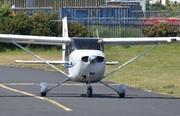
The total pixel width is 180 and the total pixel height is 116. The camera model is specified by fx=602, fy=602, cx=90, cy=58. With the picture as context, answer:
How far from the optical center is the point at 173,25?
39.4 metres

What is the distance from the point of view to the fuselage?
14.2 metres

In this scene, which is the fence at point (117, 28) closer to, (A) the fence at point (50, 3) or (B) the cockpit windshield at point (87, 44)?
Answer: (B) the cockpit windshield at point (87, 44)

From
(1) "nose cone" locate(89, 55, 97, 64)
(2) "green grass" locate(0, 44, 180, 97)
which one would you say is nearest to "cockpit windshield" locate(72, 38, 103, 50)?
(1) "nose cone" locate(89, 55, 97, 64)

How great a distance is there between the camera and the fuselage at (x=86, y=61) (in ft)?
46.5

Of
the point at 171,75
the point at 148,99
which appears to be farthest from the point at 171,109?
the point at 171,75

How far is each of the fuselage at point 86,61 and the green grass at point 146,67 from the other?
10.5 ft

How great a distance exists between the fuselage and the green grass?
126 inches

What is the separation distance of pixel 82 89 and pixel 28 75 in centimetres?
537

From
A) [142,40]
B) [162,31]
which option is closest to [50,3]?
[162,31]

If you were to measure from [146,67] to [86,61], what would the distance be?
13.0 meters

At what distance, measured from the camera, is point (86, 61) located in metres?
14.2

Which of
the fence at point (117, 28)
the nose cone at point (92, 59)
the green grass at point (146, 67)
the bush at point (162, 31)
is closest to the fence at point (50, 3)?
the fence at point (117, 28)

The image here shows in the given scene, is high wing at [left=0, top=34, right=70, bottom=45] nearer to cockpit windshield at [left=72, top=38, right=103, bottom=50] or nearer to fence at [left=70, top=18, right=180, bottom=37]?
cockpit windshield at [left=72, top=38, right=103, bottom=50]

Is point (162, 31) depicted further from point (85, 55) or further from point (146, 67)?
point (85, 55)
